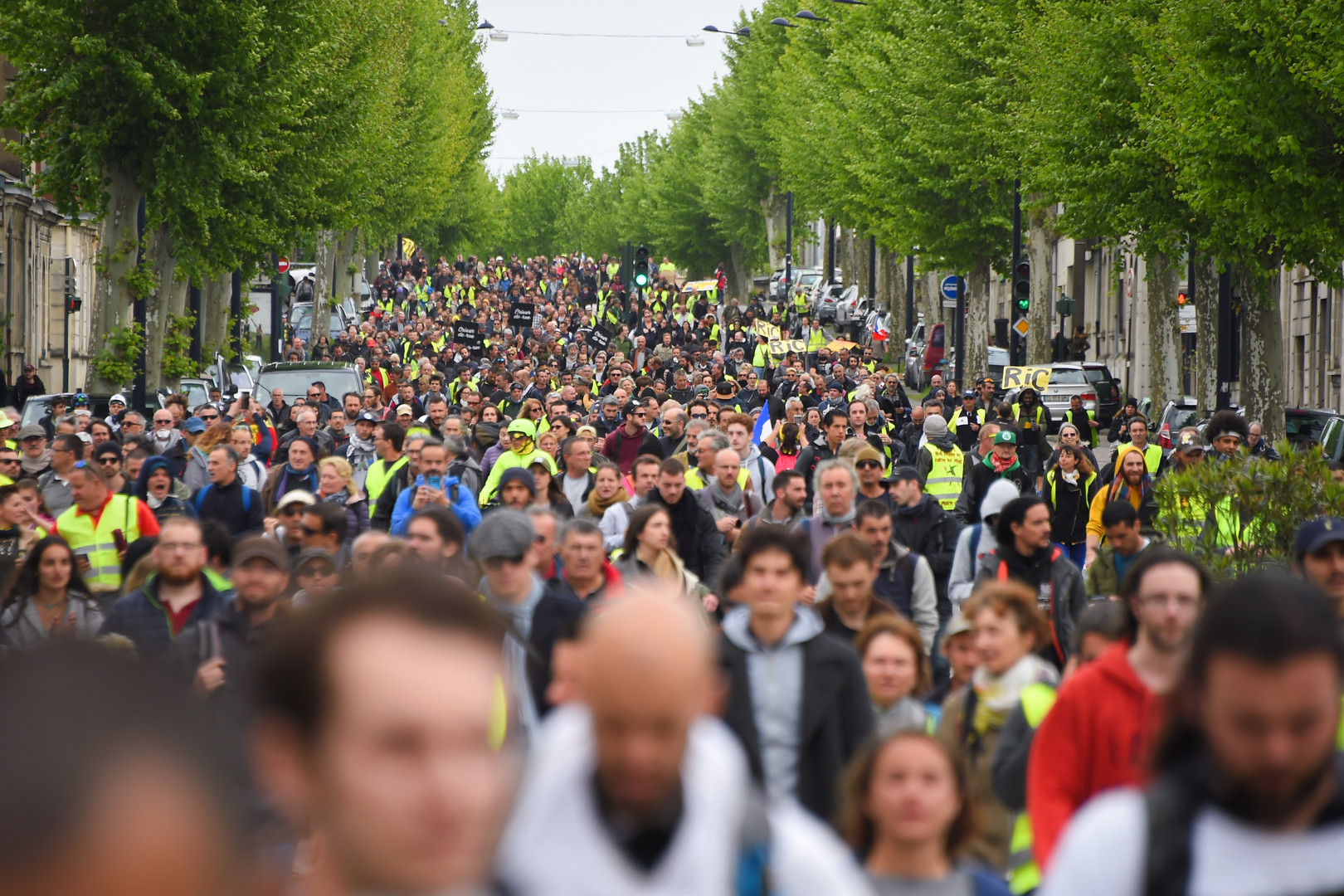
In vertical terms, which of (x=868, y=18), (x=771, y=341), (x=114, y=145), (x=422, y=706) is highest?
(x=868, y=18)

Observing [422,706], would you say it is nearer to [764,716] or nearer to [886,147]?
[764,716]

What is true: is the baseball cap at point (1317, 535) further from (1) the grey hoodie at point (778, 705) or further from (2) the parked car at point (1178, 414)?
(2) the parked car at point (1178, 414)

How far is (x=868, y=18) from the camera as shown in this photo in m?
51.4

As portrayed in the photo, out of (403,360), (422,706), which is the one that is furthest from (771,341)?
(422,706)

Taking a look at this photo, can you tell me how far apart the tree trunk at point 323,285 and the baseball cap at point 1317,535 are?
49.1 meters

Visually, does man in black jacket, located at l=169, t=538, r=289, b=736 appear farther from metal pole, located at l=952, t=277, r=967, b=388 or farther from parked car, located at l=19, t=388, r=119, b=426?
metal pole, located at l=952, t=277, r=967, b=388

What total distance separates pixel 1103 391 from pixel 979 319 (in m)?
6.69

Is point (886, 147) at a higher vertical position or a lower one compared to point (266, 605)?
higher

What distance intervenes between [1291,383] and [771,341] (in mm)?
14601

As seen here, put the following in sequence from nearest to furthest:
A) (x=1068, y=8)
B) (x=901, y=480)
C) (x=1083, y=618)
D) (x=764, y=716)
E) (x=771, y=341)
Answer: (x=764, y=716)
(x=1083, y=618)
(x=901, y=480)
(x=1068, y=8)
(x=771, y=341)

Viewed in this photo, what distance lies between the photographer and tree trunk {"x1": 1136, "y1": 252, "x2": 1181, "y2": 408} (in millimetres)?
38281

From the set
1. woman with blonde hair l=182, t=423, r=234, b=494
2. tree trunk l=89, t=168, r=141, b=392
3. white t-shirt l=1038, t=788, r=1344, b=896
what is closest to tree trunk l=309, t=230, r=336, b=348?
tree trunk l=89, t=168, r=141, b=392

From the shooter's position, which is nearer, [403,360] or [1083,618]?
[1083,618]

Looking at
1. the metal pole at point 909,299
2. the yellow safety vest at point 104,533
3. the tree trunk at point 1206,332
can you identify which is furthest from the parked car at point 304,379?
the metal pole at point 909,299
